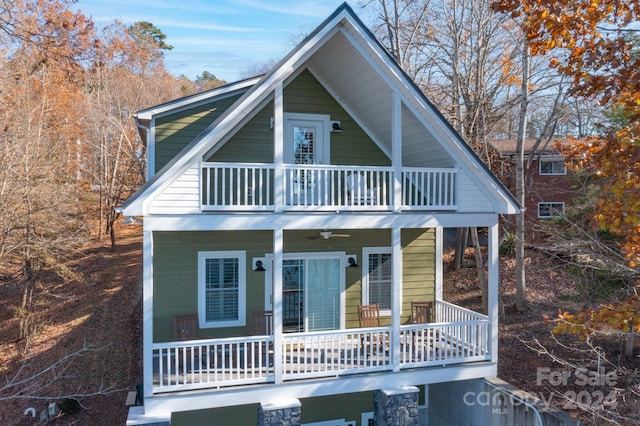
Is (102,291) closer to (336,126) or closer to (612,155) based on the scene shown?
(336,126)

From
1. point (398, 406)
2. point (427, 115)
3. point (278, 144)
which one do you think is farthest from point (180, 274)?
point (427, 115)

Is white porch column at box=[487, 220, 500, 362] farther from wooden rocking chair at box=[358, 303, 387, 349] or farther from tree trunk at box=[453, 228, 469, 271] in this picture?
tree trunk at box=[453, 228, 469, 271]

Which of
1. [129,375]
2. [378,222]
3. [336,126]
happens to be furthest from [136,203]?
[129,375]

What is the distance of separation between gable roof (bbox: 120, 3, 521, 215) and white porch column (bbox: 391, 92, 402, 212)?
185 mm

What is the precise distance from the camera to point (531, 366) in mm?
12445

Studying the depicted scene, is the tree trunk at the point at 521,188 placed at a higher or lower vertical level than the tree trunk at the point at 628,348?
higher

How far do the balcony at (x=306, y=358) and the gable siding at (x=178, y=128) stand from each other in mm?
4485

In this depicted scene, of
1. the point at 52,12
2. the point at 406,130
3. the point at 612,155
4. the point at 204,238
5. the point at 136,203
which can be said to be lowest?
the point at 204,238

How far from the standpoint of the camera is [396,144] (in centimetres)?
865

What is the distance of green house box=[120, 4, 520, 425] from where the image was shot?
7816 millimetres

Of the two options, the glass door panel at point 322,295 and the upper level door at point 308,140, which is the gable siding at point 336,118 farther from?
the glass door panel at point 322,295

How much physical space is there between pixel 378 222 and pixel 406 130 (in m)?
2.61

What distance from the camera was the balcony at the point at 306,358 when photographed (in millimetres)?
7695

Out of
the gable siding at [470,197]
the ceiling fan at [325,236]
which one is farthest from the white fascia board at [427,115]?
the ceiling fan at [325,236]
